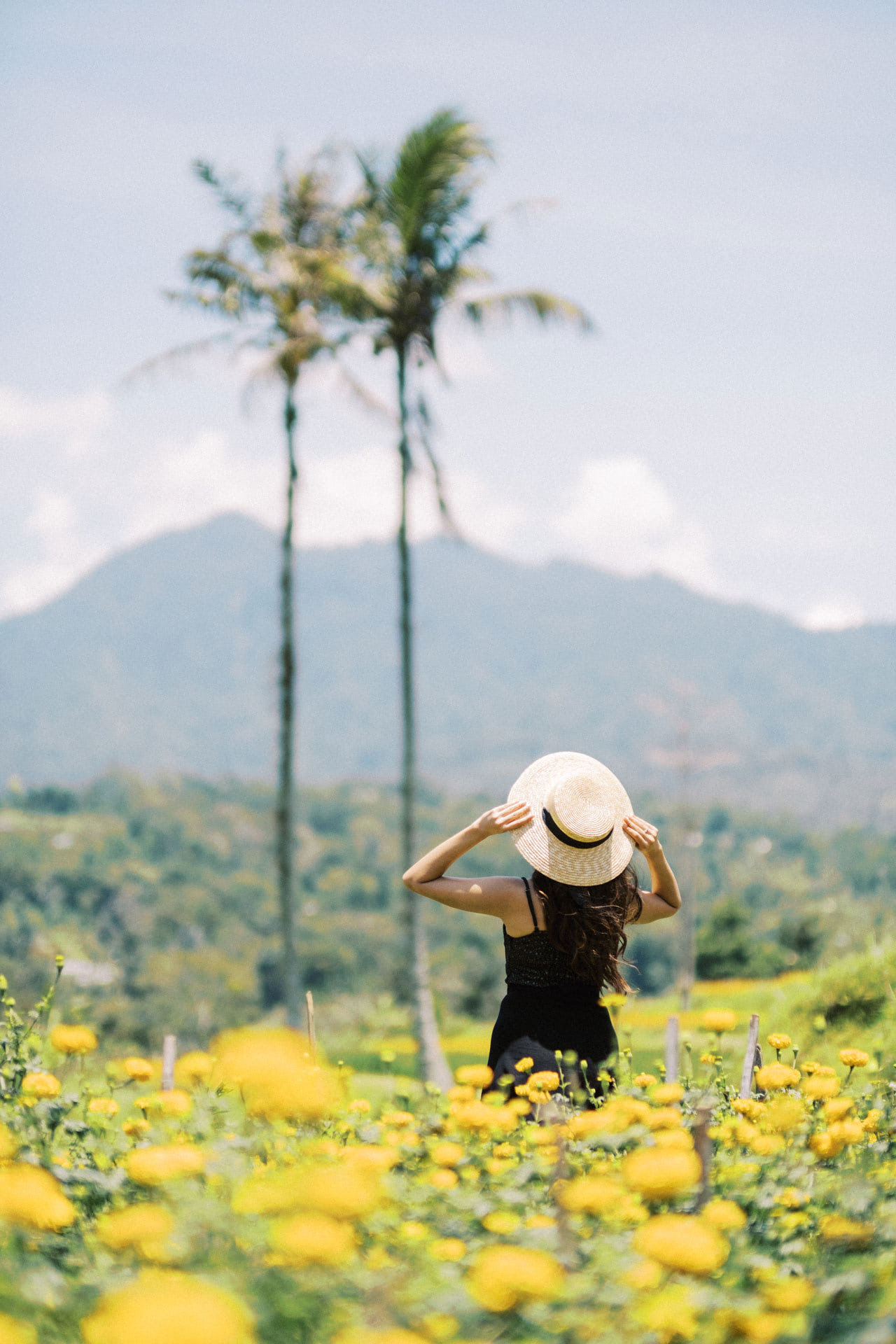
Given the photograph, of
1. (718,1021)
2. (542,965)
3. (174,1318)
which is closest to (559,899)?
(542,965)

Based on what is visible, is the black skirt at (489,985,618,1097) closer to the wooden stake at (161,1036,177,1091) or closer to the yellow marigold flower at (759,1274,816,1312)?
the wooden stake at (161,1036,177,1091)

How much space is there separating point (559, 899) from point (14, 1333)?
5.80ft

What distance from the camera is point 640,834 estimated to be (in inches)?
110

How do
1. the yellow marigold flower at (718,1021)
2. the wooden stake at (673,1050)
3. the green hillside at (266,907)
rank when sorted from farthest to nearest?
the green hillside at (266,907) → the wooden stake at (673,1050) → the yellow marigold flower at (718,1021)

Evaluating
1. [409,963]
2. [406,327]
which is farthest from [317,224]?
[409,963]

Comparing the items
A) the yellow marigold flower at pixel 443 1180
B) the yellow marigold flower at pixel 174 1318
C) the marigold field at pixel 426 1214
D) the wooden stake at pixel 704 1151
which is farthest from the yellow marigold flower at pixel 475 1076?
the yellow marigold flower at pixel 174 1318

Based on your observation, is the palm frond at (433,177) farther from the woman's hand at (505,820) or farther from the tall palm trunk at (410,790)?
the woman's hand at (505,820)

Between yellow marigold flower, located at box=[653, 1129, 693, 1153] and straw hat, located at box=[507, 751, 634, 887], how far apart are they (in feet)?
2.94

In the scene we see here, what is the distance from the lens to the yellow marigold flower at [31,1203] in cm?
142

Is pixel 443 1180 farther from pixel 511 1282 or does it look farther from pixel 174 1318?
pixel 174 1318

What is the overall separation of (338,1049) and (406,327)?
455 inches

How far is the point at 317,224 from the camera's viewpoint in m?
13.8

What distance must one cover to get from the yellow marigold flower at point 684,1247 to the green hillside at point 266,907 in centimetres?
2000

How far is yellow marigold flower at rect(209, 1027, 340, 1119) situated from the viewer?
5.24 feet
